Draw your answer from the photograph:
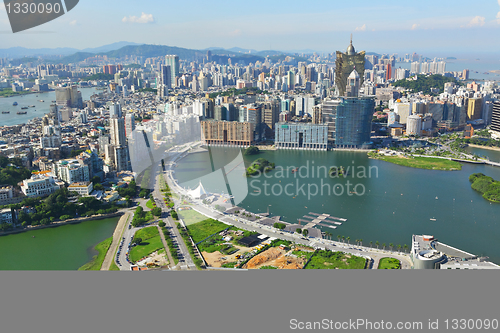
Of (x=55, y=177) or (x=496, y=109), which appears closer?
(x=55, y=177)

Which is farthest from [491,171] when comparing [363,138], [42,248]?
[42,248]

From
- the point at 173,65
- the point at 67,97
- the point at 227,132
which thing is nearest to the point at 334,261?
the point at 227,132

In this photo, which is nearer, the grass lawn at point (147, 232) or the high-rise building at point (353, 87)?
the grass lawn at point (147, 232)

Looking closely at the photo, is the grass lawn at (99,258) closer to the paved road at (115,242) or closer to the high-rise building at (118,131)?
the paved road at (115,242)

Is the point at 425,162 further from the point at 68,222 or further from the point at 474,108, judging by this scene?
the point at 68,222

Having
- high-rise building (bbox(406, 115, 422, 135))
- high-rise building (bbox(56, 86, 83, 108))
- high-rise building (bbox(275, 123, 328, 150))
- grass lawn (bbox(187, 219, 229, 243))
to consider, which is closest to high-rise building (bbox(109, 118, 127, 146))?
grass lawn (bbox(187, 219, 229, 243))

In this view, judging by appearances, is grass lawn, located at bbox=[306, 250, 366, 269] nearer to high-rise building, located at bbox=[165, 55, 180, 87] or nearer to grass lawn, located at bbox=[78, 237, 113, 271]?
grass lawn, located at bbox=[78, 237, 113, 271]

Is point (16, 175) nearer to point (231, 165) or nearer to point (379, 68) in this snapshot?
point (231, 165)

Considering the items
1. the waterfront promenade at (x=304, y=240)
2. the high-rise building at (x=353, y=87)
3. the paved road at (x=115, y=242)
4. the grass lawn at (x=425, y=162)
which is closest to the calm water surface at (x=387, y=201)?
the grass lawn at (x=425, y=162)
